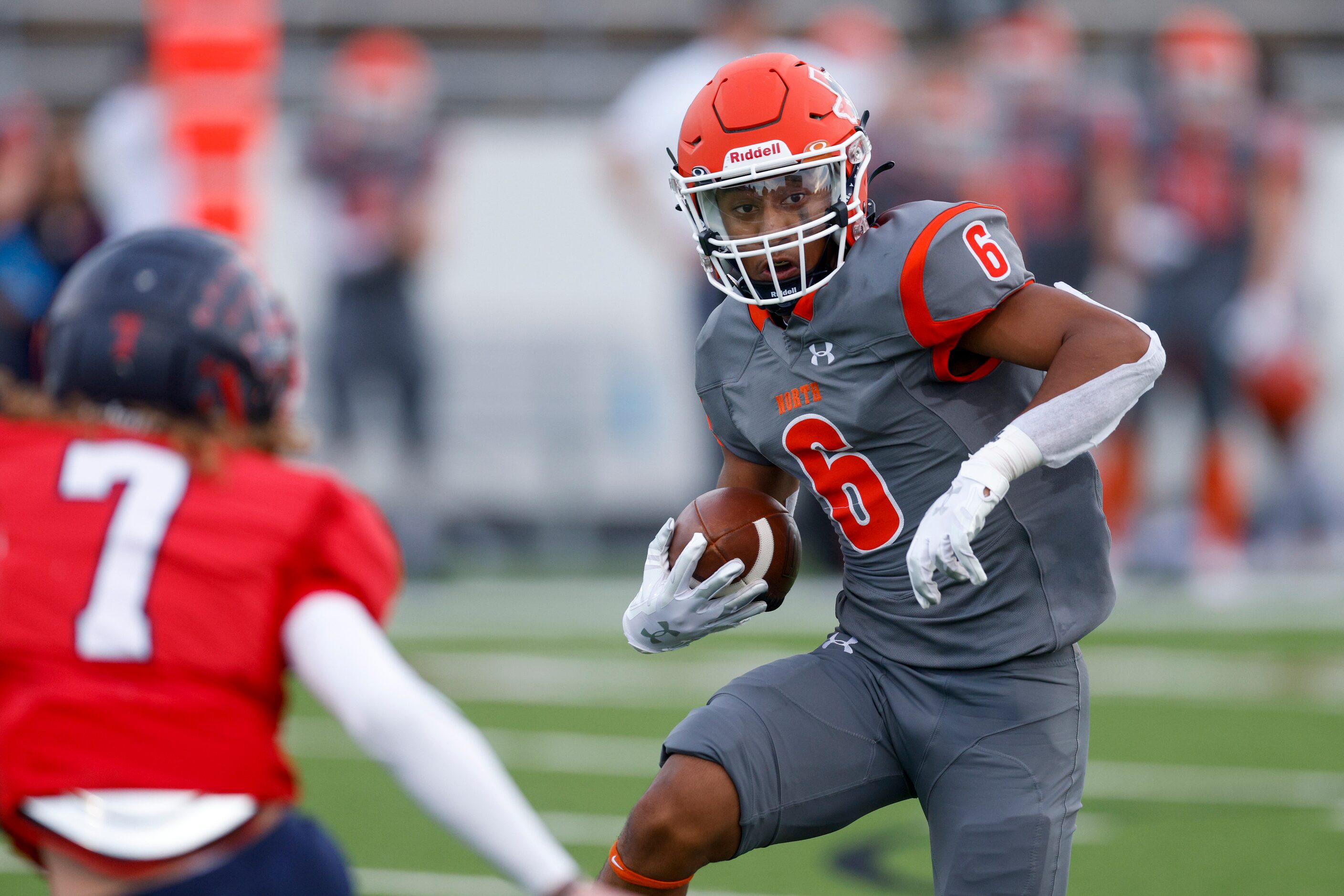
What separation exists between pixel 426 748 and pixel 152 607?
0.34 meters

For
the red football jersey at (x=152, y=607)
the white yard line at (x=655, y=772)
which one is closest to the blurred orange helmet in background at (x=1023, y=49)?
the white yard line at (x=655, y=772)

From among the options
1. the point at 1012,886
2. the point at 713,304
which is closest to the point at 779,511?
the point at 1012,886

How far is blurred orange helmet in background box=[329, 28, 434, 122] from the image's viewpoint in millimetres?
8891

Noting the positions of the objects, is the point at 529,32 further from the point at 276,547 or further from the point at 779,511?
the point at 276,547

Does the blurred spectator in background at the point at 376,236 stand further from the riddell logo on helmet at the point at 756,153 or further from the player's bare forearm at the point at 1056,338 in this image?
the player's bare forearm at the point at 1056,338

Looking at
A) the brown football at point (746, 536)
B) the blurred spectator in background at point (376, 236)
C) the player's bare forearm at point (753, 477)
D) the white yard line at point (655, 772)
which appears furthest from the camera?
the blurred spectator in background at point (376, 236)

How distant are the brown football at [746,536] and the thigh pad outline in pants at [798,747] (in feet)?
0.57

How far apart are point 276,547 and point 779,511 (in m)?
1.24

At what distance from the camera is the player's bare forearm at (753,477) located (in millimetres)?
3088

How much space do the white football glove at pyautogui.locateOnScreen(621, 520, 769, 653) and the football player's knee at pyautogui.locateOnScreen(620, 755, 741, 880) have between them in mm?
292

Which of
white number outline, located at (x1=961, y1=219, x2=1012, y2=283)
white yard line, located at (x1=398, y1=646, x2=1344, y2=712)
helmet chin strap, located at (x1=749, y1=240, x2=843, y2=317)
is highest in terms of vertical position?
white number outline, located at (x1=961, y1=219, x2=1012, y2=283)

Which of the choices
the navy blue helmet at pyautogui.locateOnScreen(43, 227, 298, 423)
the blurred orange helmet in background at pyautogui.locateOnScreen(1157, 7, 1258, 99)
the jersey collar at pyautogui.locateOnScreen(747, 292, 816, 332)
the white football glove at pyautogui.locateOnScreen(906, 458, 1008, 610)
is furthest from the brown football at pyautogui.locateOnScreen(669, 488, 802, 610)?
the blurred orange helmet in background at pyautogui.locateOnScreen(1157, 7, 1258, 99)

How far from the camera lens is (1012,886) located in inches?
104

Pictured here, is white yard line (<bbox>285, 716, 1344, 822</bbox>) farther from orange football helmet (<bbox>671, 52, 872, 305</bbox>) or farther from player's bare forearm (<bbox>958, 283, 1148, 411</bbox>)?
player's bare forearm (<bbox>958, 283, 1148, 411</bbox>)
